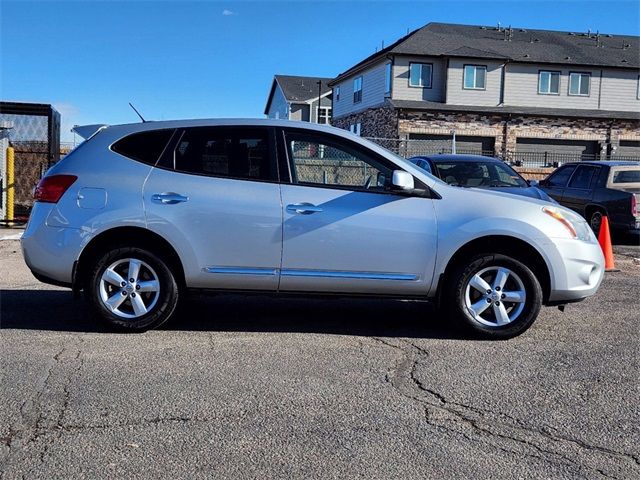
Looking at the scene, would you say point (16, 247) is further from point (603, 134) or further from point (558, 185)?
point (603, 134)

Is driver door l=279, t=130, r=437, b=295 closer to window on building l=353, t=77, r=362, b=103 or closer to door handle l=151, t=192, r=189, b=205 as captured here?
door handle l=151, t=192, r=189, b=205

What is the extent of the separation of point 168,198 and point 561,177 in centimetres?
1083

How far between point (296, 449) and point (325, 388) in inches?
36.1

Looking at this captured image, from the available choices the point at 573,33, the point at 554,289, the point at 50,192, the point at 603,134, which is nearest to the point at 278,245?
the point at 50,192

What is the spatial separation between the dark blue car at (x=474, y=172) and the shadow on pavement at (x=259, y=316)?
13.0 feet

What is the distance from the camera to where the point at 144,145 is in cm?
558

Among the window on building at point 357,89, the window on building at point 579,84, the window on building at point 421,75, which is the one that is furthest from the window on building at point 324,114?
the window on building at point 579,84

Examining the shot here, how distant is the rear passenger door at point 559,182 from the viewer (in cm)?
1367

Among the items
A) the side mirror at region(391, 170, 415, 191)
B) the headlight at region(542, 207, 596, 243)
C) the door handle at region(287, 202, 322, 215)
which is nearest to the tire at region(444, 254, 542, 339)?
the headlight at region(542, 207, 596, 243)

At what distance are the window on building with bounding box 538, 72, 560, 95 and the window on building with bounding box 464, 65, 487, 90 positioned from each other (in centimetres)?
348

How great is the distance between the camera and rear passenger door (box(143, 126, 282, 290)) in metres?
5.34

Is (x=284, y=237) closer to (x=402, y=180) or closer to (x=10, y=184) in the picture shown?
(x=402, y=180)

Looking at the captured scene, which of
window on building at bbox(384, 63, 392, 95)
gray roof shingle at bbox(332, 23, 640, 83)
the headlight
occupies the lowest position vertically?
the headlight

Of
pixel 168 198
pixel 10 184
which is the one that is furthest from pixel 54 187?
pixel 10 184
